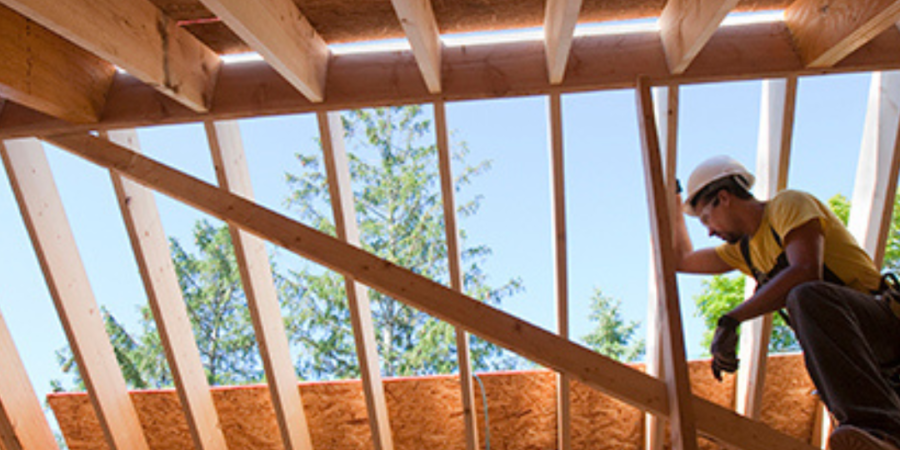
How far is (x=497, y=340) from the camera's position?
2.78 meters

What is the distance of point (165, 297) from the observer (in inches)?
143

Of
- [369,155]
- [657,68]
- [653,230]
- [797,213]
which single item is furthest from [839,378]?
[369,155]

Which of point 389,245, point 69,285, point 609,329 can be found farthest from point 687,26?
point 609,329

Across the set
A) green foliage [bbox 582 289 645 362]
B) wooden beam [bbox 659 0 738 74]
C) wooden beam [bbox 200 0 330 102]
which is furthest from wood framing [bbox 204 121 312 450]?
green foliage [bbox 582 289 645 362]

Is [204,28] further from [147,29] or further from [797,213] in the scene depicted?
[797,213]

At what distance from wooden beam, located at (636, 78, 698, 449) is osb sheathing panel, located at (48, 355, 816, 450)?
1504 millimetres

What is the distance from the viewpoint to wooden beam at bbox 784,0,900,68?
2447 millimetres

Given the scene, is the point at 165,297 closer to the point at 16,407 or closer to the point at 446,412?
the point at 16,407

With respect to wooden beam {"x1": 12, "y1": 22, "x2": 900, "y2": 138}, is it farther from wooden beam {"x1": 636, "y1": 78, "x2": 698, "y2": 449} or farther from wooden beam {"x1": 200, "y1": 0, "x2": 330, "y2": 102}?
wooden beam {"x1": 636, "y1": 78, "x2": 698, "y2": 449}

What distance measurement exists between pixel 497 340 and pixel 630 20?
1425 millimetres

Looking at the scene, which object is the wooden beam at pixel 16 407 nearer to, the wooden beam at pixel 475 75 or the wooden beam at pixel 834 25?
the wooden beam at pixel 475 75

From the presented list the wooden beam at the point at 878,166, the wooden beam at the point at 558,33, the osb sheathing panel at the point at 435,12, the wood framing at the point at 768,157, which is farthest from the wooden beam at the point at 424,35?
the wooden beam at the point at 878,166

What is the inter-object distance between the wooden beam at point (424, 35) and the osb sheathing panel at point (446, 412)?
189cm

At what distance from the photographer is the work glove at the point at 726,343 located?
2.40 meters
